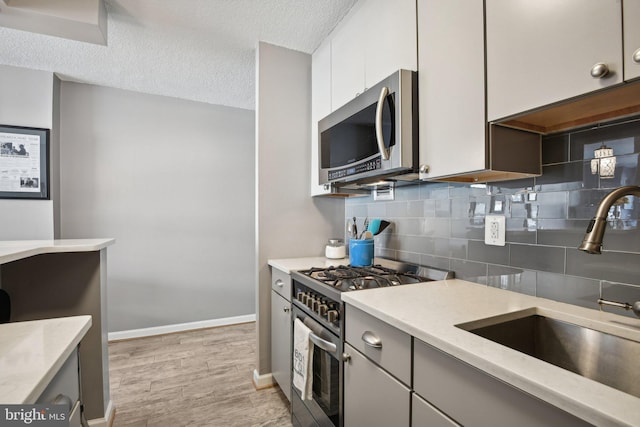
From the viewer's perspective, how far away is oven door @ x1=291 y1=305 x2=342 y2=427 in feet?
4.29

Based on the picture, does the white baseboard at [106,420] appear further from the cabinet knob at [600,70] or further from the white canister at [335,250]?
the cabinet knob at [600,70]

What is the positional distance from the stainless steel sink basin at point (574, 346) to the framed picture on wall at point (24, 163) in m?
3.39

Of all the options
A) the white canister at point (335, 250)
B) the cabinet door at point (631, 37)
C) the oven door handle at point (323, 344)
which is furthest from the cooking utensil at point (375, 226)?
the cabinet door at point (631, 37)

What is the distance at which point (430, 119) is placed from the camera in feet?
4.21

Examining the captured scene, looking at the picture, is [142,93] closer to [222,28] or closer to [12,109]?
[12,109]

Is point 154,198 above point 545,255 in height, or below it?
above

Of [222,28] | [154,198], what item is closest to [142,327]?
[154,198]

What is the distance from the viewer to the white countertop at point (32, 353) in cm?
60

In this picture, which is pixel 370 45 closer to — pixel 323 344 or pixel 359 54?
pixel 359 54

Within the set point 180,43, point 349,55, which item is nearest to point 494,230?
point 349,55

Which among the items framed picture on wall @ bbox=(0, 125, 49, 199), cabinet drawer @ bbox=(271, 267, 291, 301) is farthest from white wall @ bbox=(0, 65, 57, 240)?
cabinet drawer @ bbox=(271, 267, 291, 301)

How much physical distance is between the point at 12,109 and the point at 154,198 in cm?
128

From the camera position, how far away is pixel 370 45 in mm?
1622

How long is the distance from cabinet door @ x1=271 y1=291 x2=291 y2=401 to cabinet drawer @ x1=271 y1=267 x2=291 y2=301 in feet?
0.12
